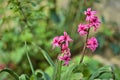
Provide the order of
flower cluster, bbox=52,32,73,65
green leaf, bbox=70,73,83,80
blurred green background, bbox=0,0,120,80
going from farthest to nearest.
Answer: blurred green background, bbox=0,0,120,80
green leaf, bbox=70,73,83,80
flower cluster, bbox=52,32,73,65

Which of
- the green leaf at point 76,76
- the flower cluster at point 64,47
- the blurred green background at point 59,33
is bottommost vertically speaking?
the blurred green background at point 59,33

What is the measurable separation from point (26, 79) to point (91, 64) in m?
1.15

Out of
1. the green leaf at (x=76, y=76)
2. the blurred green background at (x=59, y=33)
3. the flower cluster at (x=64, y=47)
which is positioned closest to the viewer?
the flower cluster at (x=64, y=47)

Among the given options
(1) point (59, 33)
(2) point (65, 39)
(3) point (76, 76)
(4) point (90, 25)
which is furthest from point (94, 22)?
(1) point (59, 33)

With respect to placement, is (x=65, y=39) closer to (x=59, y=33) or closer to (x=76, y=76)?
(x=76, y=76)

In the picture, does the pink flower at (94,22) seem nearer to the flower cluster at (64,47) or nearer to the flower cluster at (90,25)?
the flower cluster at (90,25)

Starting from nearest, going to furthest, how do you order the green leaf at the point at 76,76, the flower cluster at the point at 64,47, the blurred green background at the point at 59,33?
the flower cluster at the point at 64,47 → the green leaf at the point at 76,76 → the blurred green background at the point at 59,33

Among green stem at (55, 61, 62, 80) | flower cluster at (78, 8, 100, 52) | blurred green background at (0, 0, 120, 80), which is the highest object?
flower cluster at (78, 8, 100, 52)

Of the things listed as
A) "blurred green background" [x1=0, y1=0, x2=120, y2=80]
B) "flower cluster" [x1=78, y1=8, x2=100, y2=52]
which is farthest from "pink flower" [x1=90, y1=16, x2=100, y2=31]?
"blurred green background" [x1=0, y1=0, x2=120, y2=80]

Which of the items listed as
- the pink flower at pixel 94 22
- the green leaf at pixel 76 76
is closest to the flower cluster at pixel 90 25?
the pink flower at pixel 94 22

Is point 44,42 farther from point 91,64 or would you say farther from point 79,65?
point 79,65

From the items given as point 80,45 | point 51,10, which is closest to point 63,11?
point 51,10

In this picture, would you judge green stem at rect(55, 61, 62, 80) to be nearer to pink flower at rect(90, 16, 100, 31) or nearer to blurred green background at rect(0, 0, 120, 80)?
pink flower at rect(90, 16, 100, 31)

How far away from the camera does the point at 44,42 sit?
4598 millimetres
